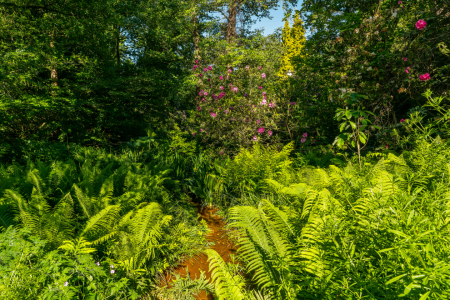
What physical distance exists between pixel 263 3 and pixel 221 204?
391 inches

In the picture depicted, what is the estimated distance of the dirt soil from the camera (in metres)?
2.26

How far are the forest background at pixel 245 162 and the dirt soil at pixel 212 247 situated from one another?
100 millimetres

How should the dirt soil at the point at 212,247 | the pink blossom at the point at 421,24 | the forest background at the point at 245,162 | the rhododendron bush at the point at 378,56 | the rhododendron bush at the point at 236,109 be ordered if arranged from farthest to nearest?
the rhododendron bush at the point at 236,109
the rhododendron bush at the point at 378,56
the pink blossom at the point at 421,24
the dirt soil at the point at 212,247
the forest background at the point at 245,162

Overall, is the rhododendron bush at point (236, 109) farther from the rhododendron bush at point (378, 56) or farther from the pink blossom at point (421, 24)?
the pink blossom at point (421, 24)

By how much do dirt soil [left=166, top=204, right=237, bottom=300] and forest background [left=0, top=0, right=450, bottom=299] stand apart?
0.10 m

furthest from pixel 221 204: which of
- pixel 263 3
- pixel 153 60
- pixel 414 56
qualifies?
pixel 263 3

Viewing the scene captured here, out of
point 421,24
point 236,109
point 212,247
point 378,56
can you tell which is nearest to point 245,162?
point 212,247

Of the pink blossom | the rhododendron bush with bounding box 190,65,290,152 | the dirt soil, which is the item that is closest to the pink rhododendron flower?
the pink blossom

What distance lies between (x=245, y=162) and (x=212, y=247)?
4.48 feet

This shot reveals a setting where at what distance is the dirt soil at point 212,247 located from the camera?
2260 millimetres

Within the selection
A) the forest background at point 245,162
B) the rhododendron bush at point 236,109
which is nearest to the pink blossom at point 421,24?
the forest background at point 245,162

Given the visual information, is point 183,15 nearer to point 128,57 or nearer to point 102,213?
point 128,57

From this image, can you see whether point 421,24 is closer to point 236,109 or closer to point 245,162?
point 245,162

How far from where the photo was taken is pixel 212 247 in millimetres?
2676
